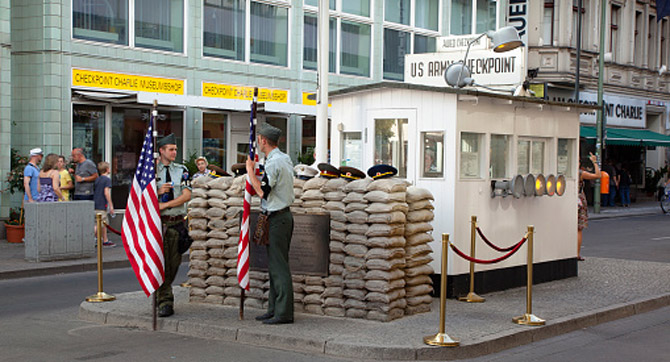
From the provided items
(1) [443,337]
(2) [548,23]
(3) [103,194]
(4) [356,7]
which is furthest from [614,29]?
(1) [443,337]

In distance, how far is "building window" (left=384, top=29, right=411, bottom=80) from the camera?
28.0m

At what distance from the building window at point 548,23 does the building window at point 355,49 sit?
420 inches

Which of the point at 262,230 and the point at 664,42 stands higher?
the point at 664,42

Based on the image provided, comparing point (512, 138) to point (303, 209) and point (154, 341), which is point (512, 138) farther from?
point (154, 341)

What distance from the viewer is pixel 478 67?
543 inches

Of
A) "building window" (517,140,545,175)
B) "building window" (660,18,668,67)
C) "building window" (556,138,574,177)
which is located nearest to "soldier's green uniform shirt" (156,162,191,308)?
"building window" (517,140,545,175)

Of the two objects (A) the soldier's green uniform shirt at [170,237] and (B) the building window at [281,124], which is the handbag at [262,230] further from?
(B) the building window at [281,124]

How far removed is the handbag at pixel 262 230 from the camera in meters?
8.37

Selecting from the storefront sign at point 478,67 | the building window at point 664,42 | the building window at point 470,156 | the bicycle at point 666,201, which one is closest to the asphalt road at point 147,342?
the building window at point 470,156

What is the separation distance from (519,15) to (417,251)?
2568 cm

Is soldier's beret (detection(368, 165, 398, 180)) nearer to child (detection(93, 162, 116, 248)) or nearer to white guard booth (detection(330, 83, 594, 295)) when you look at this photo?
white guard booth (detection(330, 83, 594, 295))

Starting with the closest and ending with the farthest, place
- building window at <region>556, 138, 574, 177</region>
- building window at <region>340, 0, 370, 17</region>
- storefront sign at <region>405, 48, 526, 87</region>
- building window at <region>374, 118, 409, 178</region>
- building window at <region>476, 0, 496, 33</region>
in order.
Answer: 1. building window at <region>374, 118, 409, 178</region>
2. building window at <region>556, 138, 574, 177</region>
3. storefront sign at <region>405, 48, 526, 87</region>
4. building window at <region>340, 0, 370, 17</region>
5. building window at <region>476, 0, 496, 33</region>

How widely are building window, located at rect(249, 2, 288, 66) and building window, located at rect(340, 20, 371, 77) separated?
2.70 metres

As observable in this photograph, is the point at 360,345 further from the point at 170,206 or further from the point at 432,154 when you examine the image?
the point at 432,154
